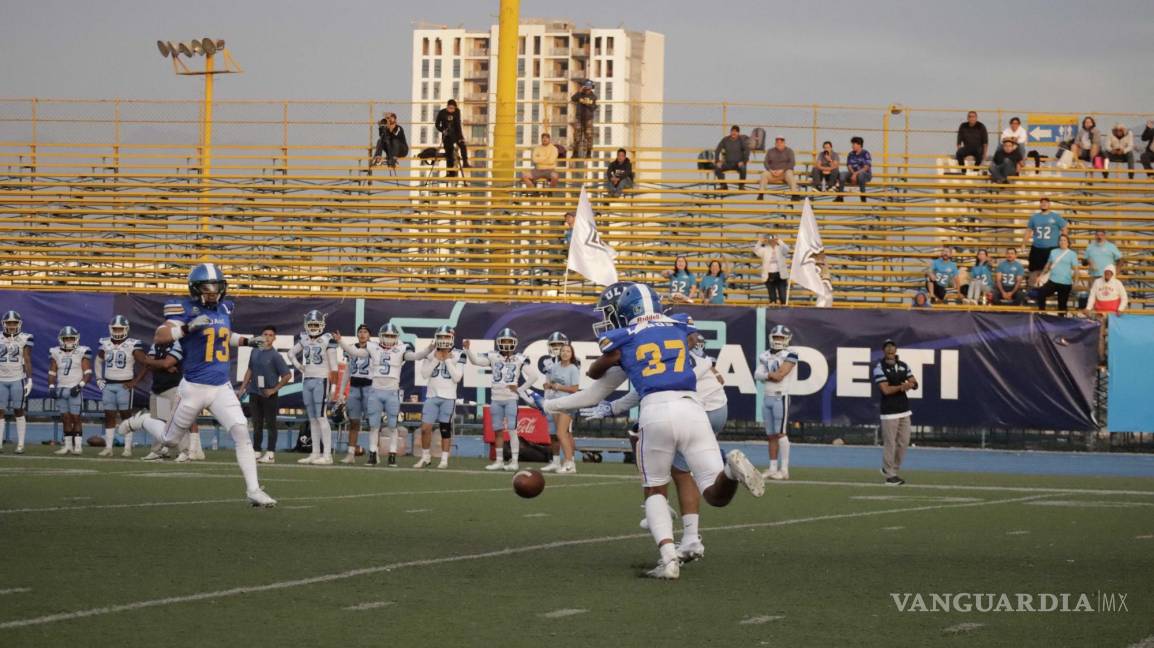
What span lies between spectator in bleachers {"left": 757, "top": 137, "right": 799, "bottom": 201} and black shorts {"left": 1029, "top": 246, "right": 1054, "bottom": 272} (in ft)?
16.3

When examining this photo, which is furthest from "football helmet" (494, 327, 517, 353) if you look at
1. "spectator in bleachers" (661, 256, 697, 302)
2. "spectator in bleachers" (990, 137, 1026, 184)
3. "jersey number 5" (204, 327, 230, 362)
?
"spectator in bleachers" (990, 137, 1026, 184)

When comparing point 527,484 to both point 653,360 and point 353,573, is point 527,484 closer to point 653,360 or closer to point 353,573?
point 653,360

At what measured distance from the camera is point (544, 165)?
30359 millimetres

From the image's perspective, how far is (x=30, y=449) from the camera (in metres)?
23.6

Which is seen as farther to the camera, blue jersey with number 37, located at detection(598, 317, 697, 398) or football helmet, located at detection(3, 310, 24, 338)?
football helmet, located at detection(3, 310, 24, 338)

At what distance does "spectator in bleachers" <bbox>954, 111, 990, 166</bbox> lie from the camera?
29.8 metres

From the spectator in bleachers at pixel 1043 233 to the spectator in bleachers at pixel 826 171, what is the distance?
4224mm

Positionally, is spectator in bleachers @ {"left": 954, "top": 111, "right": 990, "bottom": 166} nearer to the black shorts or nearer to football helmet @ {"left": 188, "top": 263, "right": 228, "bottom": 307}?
the black shorts

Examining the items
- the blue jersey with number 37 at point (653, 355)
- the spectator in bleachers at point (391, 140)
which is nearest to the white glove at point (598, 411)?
the blue jersey with number 37 at point (653, 355)

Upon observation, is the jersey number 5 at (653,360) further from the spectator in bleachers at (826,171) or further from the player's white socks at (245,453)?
the spectator in bleachers at (826,171)

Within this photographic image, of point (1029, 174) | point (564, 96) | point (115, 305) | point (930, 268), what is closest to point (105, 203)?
point (115, 305)

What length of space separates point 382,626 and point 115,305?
2118 centimetres

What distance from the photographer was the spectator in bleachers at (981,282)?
26.5 m

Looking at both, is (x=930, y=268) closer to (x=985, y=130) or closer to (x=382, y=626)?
(x=985, y=130)
